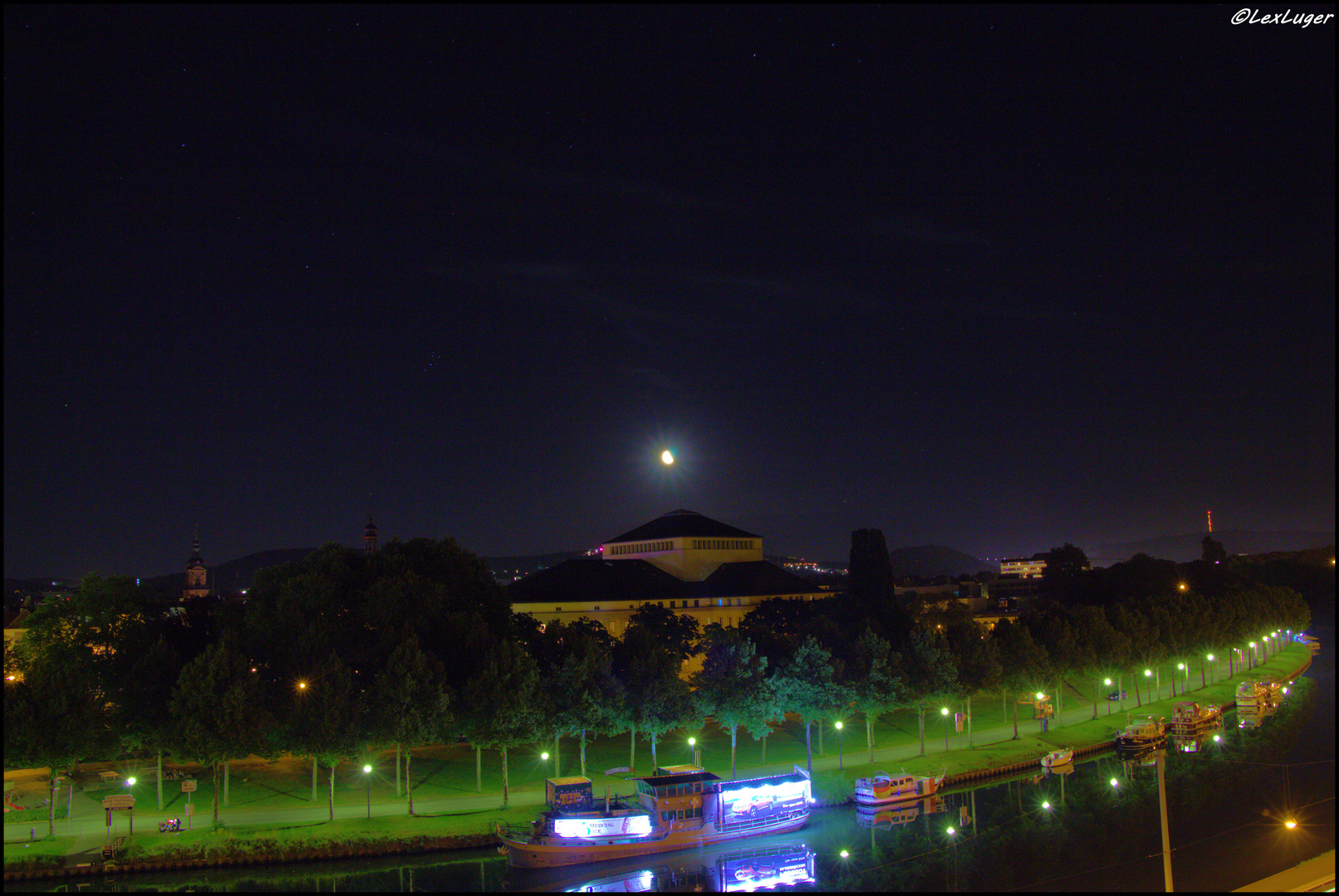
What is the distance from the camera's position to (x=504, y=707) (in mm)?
39562

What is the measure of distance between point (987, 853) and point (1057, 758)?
16.0 metres

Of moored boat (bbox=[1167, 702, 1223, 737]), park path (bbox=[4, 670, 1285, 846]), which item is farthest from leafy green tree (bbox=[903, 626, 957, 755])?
moored boat (bbox=[1167, 702, 1223, 737])

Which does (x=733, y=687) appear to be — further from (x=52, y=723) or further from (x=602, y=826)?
(x=52, y=723)

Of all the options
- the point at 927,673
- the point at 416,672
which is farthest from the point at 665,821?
the point at 927,673

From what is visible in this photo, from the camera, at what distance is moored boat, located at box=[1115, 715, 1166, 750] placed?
51.0m

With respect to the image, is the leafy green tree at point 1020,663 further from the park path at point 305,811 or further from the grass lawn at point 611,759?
the park path at point 305,811

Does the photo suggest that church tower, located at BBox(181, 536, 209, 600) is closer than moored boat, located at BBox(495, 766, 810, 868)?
No

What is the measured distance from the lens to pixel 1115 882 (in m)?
30.2

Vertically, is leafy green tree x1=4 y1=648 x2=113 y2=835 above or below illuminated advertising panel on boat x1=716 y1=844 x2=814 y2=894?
above

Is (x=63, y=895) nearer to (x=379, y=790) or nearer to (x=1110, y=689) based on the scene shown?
(x=379, y=790)

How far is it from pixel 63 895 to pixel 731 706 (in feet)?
89.5

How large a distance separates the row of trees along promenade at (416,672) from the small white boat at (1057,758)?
5544mm

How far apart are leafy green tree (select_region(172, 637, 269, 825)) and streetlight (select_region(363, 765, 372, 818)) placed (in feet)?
14.6

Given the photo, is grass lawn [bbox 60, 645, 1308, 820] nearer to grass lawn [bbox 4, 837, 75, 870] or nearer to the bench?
the bench
